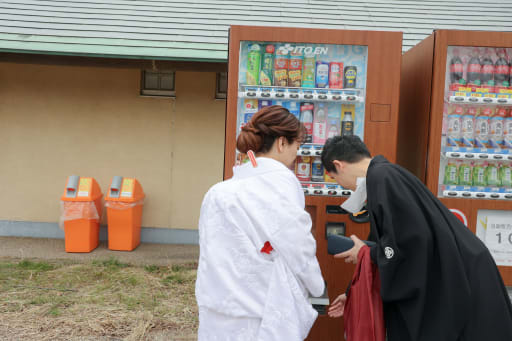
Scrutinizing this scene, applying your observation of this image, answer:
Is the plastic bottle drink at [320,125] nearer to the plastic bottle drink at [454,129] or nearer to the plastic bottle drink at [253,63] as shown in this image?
the plastic bottle drink at [253,63]

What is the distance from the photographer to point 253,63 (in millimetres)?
2803

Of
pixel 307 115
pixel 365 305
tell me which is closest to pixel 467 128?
pixel 307 115

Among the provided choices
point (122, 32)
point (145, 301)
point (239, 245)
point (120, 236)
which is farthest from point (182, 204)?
point (239, 245)

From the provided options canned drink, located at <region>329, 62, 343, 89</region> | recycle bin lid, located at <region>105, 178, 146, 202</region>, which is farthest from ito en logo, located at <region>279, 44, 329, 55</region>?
recycle bin lid, located at <region>105, 178, 146, 202</region>

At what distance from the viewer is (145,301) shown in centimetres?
424

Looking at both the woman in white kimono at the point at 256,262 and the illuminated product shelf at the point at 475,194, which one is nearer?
the woman in white kimono at the point at 256,262

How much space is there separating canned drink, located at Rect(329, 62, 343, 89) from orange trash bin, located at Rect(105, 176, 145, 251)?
12.4ft

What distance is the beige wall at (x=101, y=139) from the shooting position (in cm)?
635

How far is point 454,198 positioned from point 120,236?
15.4ft

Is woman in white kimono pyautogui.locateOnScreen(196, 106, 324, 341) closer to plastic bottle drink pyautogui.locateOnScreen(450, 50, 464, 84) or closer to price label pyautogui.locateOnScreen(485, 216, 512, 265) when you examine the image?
price label pyautogui.locateOnScreen(485, 216, 512, 265)

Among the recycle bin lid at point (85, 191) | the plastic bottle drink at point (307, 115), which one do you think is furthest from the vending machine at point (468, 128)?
the recycle bin lid at point (85, 191)

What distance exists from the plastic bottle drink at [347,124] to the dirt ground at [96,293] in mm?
2345

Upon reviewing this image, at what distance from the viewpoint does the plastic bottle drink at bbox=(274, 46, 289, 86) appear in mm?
2832

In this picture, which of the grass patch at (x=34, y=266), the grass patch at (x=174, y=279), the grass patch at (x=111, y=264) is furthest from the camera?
the grass patch at (x=111, y=264)
